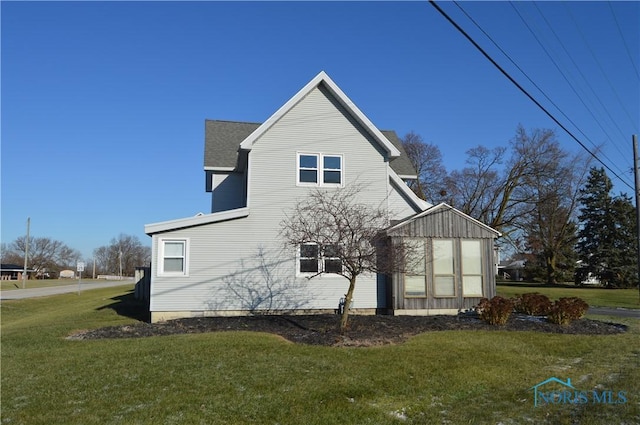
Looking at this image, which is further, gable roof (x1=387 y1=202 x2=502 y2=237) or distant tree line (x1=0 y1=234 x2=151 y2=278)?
distant tree line (x1=0 y1=234 x2=151 y2=278)

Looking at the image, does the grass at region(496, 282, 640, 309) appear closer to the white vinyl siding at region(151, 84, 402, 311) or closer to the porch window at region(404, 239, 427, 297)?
the porch window at region(404, 239, 427, 297)

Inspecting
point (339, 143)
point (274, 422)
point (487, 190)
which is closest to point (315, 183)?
point (339, 143)

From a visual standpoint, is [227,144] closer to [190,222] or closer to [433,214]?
[190,222]

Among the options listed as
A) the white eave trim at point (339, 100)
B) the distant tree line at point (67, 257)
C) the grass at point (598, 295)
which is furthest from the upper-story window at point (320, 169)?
the distant tree line at point (67, 257)

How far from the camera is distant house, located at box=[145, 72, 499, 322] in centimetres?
1584

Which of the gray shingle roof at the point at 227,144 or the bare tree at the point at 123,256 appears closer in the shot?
the gray shingle roof at the point at 227,144

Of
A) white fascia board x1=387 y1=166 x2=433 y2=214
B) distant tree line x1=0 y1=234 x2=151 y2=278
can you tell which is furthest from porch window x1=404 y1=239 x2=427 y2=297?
distant tree line x1=0 y1=234 x2=151 y2=278

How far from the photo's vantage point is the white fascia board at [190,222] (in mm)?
15438

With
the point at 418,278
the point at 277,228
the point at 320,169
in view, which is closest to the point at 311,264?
the point at 277,228

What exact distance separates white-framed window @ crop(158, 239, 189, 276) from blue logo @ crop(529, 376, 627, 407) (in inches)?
456

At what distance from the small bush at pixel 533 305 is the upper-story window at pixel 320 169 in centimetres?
786

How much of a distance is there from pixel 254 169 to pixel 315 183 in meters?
2.34

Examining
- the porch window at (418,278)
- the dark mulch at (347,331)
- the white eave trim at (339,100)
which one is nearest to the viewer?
the dark mulch at (347,331)

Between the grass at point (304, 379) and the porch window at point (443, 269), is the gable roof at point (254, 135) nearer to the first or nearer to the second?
the porch window at point (443, 269)
